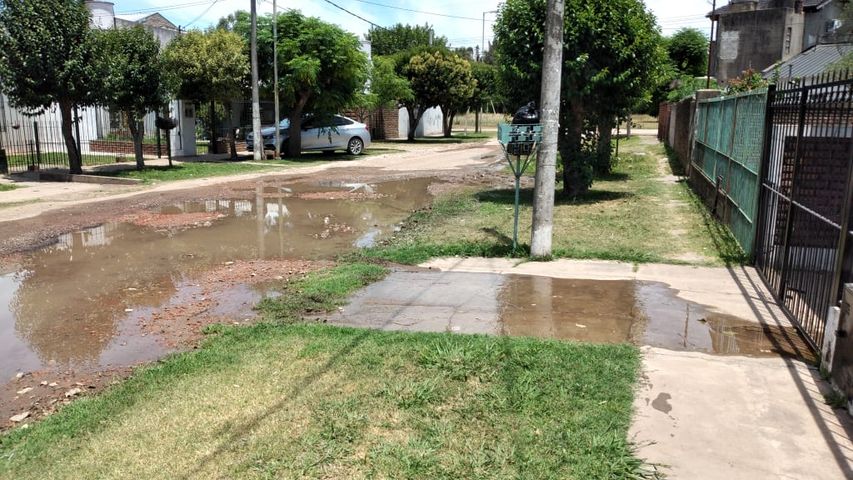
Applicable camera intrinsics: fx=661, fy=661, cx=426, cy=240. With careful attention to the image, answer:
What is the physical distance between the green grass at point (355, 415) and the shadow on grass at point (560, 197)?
8.59 meters

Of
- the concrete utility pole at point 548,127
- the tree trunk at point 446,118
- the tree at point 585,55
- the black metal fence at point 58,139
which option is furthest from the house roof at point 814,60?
the black metal fence at point 58,139

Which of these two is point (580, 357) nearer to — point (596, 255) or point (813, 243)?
point (813, 243)

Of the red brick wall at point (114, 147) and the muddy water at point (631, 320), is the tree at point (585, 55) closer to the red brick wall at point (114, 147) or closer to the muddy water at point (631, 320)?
the muddy water at point (631, 320)

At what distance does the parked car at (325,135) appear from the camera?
26047 mm

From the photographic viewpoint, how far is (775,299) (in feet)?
21.9

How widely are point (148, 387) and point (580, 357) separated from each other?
3158mm

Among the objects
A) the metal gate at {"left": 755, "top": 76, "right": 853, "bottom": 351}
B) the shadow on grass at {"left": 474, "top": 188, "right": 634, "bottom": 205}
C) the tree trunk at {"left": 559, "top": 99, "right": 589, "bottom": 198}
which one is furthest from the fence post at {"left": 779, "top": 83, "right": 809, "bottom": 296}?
the tree trunk at {"left": 559, "top": 99, "right": 589, "bottom": 198}

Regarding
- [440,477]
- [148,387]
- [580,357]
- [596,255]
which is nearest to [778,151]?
[596,255]

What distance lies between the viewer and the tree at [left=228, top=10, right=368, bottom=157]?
2381 centimetres

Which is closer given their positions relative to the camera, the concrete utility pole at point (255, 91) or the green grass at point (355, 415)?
the green grass at point (355, 415)

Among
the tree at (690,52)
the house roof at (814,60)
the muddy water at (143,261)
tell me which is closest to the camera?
the muddy water at (143,261)

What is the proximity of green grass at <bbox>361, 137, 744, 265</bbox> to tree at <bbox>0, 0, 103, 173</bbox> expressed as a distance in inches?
400

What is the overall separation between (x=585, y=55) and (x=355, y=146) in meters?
16.7

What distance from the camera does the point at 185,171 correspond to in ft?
65.2
